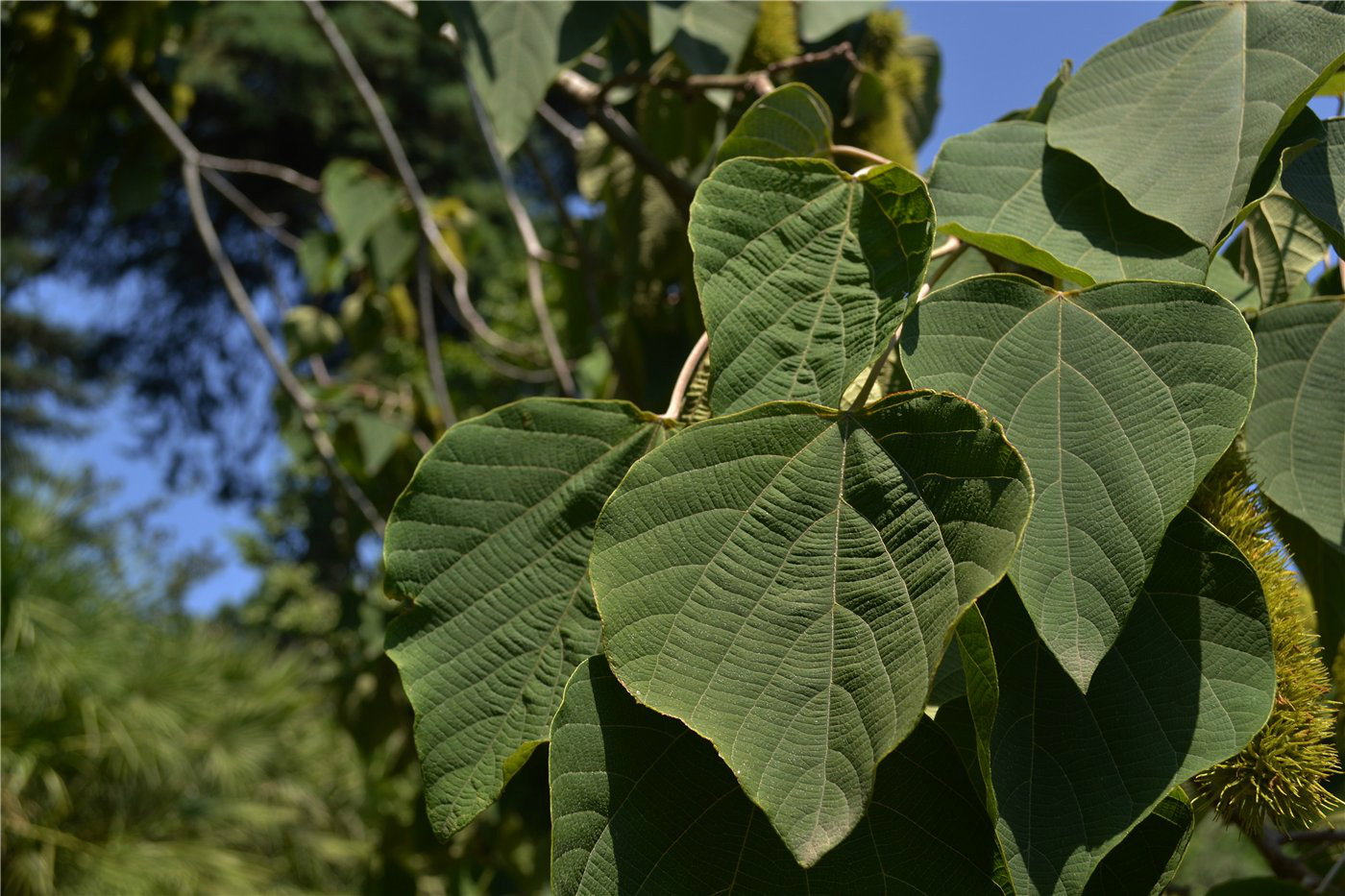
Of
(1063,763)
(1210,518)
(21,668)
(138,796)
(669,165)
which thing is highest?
(669,165)

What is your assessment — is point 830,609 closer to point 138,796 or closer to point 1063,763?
point 1063,763

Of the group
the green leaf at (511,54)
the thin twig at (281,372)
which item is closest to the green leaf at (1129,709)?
the green leaf at (511,54)

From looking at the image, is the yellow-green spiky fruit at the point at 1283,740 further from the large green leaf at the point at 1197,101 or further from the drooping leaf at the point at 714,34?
the drooping leaf at the point at 714,34

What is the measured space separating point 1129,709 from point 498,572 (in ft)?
1.08

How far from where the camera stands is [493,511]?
23.0 inches

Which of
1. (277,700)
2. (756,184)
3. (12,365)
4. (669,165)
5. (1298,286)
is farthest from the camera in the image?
(12,365)

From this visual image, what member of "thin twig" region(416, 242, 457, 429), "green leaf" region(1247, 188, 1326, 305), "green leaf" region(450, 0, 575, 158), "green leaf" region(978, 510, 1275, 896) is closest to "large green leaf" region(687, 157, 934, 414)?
"green leaf" region(978, 510, 1275, 896)

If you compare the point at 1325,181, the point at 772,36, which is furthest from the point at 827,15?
the point at 1325,181

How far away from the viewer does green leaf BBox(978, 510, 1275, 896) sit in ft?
1.47

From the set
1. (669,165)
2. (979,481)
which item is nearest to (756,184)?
(979,481)

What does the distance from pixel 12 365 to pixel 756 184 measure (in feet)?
46.7

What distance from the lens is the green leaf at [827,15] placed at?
1142 millimetres

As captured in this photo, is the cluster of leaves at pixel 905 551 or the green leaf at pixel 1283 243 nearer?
the cluster of leaves at pixel 905 551

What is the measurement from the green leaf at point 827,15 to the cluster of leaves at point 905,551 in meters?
0.59
